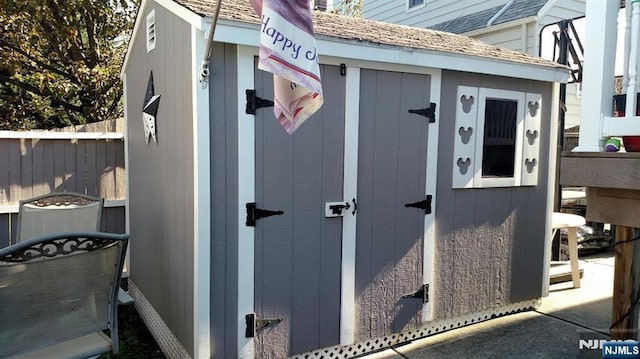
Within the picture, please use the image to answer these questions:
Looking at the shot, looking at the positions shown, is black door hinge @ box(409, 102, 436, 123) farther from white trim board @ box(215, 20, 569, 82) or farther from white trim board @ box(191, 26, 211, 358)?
white trim board @ box(191, 26, 211, 358)

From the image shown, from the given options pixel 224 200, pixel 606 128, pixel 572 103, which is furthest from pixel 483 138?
pixel 572 103

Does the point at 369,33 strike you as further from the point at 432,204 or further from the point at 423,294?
the point at 423,294

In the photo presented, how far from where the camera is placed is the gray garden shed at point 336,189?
2613 millimetres

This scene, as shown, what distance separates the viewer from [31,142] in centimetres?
385

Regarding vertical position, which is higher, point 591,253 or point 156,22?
point 156,22

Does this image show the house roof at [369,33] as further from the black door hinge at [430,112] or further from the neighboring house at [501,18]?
the neighboring house at [501,18]

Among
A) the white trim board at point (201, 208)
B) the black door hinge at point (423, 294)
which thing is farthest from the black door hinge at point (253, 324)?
the black door hinge at point (423, 294)

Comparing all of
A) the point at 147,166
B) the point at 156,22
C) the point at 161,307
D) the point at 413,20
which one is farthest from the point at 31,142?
the point at 413,20

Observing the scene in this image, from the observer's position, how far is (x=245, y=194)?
2662 mm

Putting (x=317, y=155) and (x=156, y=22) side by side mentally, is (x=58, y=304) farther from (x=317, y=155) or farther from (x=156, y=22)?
(x=156, y=22)

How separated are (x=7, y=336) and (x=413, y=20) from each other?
7847mm

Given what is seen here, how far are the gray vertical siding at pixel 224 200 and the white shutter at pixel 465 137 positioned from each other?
173cm

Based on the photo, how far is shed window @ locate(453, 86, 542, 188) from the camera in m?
3.42

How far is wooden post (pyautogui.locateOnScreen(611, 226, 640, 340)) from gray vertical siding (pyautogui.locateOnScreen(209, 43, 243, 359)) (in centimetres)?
210
